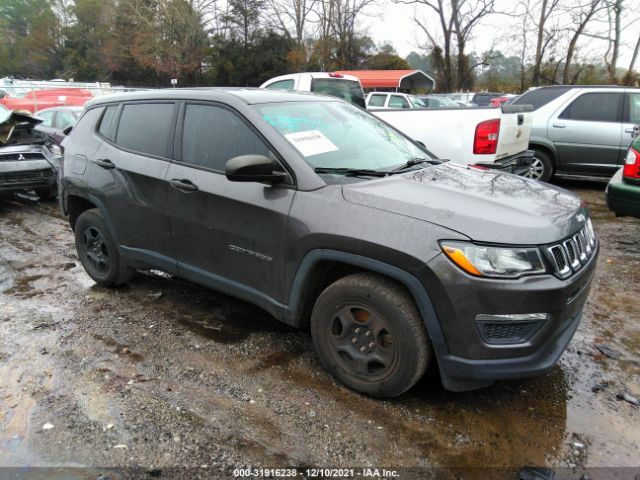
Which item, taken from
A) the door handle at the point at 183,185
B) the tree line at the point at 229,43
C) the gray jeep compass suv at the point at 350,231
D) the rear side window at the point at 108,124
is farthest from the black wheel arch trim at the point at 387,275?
the tree line at the point at 229,43

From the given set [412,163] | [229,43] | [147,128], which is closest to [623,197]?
[412,163]

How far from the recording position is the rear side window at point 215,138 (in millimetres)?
3184

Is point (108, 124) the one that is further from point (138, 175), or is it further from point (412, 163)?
point (412, 163)

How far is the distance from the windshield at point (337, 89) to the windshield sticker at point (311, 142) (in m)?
6.93

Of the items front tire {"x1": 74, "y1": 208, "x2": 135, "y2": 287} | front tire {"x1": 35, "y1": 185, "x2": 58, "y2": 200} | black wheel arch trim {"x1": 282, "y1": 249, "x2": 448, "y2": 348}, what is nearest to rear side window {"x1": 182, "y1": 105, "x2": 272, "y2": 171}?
black wheel arch trim {"x1": 282, "y1": 249, "x2": 448, "y2": 348}

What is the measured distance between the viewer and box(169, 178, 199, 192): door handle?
3.37 m

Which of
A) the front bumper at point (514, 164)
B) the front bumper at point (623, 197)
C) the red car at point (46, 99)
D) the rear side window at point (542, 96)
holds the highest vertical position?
the red car at point (46, 99)

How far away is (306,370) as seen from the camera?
10.4ft

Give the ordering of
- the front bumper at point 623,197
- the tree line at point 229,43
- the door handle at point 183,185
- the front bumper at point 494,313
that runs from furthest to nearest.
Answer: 1. the tree line at point 229,43
2. the front bumper at point 623,197
3. the door handle at point 183,185
4. the front bumper at point 494,313

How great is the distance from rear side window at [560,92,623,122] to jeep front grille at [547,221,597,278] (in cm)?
628

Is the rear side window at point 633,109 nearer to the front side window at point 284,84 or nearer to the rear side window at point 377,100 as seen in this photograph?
the front side window at point 284,84

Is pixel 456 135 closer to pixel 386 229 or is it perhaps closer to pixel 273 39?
pixel 386 229

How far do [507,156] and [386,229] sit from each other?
4.36 metres

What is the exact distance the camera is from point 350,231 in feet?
8.66
